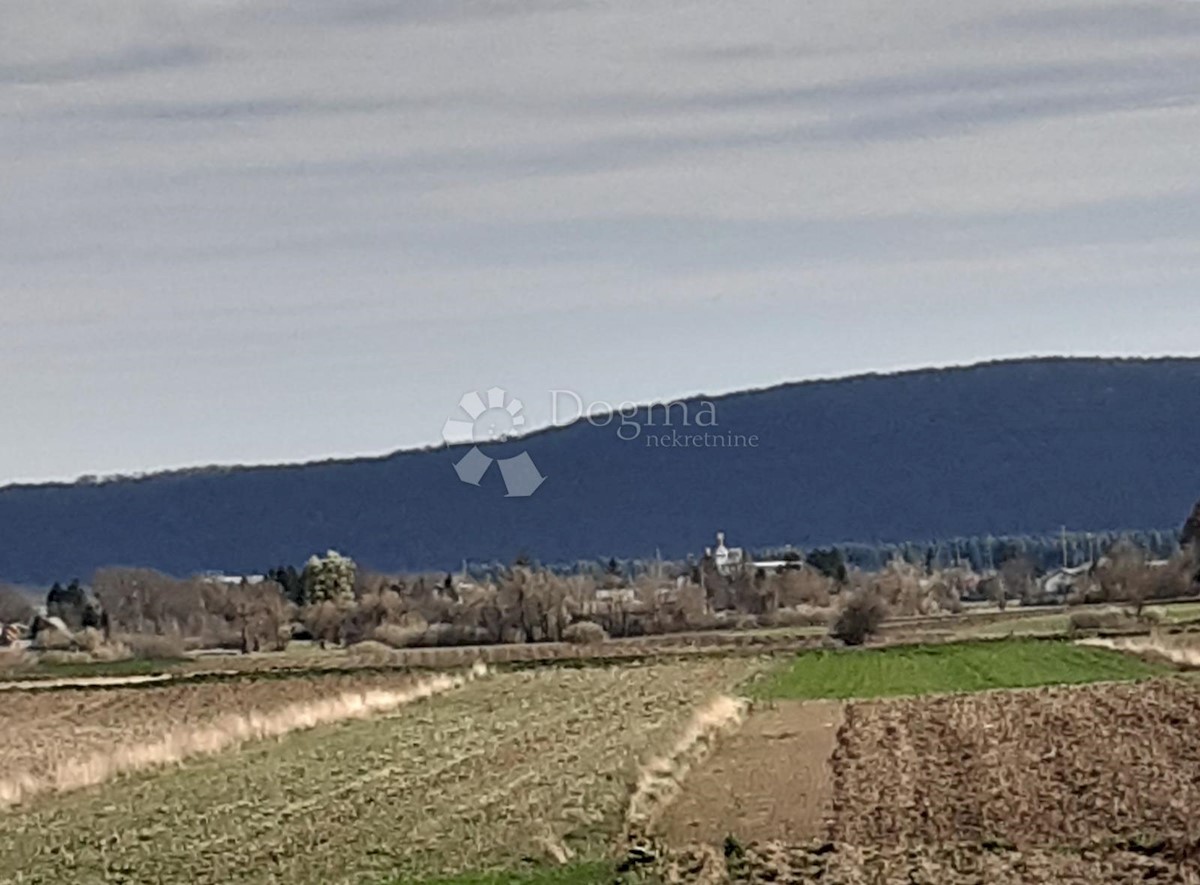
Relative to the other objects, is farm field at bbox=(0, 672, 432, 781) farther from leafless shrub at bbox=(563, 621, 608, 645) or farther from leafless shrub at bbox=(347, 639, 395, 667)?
leafless shrub at bbox=(563, 621, 608, 645)

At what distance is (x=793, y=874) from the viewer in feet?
59.8

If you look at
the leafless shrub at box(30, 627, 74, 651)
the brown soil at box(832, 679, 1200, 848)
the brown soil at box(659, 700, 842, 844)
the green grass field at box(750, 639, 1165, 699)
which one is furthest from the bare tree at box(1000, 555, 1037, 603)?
the brown soil at box(659, 700, 842, 844)

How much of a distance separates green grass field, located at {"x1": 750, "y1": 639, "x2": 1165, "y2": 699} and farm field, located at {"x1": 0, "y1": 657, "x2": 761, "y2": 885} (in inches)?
491

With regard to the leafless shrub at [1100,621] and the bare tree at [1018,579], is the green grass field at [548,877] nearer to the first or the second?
the leafless shrub at [1100,621]

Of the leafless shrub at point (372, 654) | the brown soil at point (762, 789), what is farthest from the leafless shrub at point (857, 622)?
the brown soil at point (762, 789)

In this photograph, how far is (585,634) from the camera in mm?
102562

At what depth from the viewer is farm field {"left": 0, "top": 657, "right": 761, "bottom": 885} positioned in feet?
65.4

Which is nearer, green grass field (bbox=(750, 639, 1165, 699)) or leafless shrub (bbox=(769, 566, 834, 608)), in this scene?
green grass field (bbox=(750, 639, 1165, 699))

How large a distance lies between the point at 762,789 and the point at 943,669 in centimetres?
3518

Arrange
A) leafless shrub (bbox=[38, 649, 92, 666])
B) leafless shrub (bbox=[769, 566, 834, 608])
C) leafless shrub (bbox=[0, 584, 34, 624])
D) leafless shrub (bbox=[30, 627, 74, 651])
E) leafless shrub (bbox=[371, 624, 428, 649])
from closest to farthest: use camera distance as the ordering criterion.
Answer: leafless shrub (bbox=[38, 649, 92, 666]) < leafless shrub (bbox=[371, 624, 428, 649]) < leafless shrub (bbox=[30, 627, 74, 651]) < leafless shrub (bbox=[769, 566, 834, 608]) < leafless shrub (bbox=[0, 584, 34, 624])

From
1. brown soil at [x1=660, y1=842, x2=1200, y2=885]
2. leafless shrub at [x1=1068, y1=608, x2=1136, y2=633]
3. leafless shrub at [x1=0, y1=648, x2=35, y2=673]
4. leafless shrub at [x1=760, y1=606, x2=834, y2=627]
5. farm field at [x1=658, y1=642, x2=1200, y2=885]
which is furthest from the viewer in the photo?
leafless shrub at [x1=760, y1=606, x2=834, y2=627]

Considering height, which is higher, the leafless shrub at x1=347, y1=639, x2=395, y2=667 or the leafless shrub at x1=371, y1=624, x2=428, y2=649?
the leafless shrub at x1=371, y1=624, x2=428, y2=649

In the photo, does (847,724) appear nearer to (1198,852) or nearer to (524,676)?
(1198,852)

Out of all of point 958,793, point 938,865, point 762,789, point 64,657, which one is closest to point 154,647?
point 64,657
